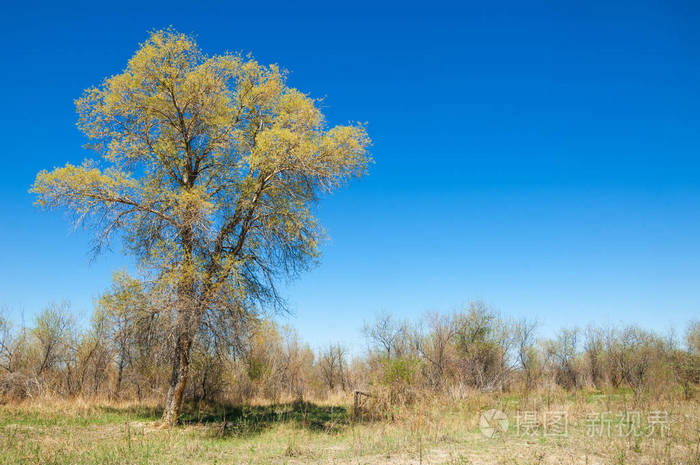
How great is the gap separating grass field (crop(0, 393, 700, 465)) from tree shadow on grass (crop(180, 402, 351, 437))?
74mm

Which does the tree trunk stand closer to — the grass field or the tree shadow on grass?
the grass field

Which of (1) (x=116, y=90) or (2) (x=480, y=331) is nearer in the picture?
(1) (x=116, y=90)

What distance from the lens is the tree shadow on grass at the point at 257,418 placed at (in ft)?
42.7

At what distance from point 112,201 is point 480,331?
932 inches

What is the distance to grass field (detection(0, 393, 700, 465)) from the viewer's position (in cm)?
866

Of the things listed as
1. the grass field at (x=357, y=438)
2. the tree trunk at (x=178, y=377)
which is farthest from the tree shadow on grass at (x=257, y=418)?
the tree trunk at (x=178, y=377)

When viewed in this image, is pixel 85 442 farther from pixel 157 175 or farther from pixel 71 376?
pixel 71 376

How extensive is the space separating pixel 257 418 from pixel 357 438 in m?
5.60

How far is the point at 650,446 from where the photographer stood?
9117 millimetres

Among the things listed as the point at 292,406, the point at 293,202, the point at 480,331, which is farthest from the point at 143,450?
the point at 480,331

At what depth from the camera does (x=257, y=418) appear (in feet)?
50.8

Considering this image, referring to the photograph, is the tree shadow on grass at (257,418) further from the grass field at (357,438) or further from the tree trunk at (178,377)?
the tree trunk at (178,377)

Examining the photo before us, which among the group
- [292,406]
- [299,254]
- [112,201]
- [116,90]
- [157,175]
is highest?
[116,90]

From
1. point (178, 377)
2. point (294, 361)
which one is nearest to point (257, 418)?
point (178, 377)
